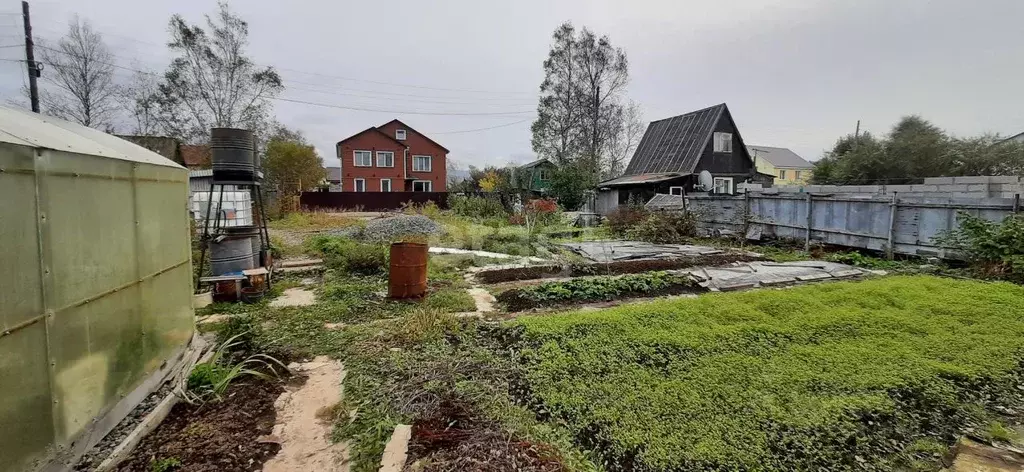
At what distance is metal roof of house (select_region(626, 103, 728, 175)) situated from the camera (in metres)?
18.6

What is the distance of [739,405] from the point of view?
8.75 ft

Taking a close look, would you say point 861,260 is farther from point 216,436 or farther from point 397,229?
point 397,229

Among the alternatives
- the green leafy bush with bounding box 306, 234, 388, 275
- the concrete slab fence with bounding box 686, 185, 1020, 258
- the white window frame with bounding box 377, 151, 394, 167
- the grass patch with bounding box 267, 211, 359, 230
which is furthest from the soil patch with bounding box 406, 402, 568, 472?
the white window frame with bounding box 377, 151, 394, 167

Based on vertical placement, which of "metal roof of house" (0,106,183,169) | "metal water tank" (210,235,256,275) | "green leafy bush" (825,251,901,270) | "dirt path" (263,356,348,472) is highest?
"metal roof of house" (0,106,183,169)

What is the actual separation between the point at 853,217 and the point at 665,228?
3.94 metres

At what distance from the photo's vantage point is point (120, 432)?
95.7 inches

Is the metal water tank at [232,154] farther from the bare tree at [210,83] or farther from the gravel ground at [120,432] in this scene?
the bare tree at [210,83]

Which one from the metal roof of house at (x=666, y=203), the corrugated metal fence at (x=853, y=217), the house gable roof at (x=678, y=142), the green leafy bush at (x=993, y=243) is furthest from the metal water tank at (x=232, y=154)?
the house gable roof at (x=678, y=142)

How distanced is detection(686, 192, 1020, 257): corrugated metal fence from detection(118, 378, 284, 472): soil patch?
10101 millimetres

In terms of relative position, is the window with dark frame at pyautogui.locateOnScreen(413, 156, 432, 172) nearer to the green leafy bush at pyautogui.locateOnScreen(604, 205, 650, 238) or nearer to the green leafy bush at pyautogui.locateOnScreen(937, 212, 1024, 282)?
the green leafy bush at pyautogui.locateOnScreen(604, 205, 650, 238)

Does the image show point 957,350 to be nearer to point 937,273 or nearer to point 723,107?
point 937,273

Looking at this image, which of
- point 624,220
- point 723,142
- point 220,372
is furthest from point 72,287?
point 723,142

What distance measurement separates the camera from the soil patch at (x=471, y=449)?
2.10 m

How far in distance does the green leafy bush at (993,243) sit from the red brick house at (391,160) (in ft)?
95.6
